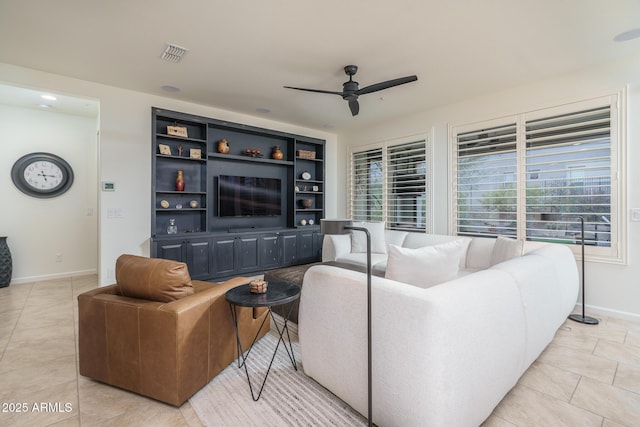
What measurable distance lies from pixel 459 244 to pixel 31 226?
6.06m

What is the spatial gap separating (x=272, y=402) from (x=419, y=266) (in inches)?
48.4

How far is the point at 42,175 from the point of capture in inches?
184

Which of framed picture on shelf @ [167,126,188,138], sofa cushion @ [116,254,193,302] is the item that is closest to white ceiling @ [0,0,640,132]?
framed picture on shelf @ [167,126,188,138]

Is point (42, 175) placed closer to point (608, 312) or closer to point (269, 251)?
point (269, 251)

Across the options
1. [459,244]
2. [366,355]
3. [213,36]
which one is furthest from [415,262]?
[213,36]

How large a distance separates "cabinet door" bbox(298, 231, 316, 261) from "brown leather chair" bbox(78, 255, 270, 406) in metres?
3.40

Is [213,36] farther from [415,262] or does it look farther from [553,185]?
[553,185]

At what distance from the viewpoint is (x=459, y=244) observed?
2051 mm

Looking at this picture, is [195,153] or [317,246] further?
[317,246]

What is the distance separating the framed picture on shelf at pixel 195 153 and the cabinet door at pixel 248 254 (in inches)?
55.3

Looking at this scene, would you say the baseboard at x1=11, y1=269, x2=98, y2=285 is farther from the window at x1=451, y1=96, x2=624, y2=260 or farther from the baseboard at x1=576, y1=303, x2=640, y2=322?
the baseboard at x1=576, y1=303, x2=640, y2=322

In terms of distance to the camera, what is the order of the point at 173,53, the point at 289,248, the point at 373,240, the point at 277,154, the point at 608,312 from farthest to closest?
1. the point at 277,154
2. the point at 289,248
3. the point at 373,240
4. the point at 608,312
5. the point at 173,53

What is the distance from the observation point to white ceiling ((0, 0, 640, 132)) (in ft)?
7.73

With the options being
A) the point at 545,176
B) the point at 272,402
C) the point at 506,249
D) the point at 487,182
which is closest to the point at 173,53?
the point at 272,402
